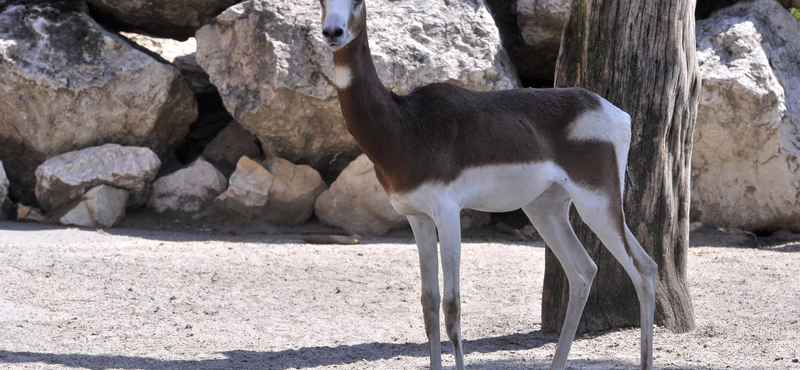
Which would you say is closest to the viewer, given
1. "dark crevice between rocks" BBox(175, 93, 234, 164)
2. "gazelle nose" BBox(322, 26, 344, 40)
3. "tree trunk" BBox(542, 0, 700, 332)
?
"gazelle nose" BBox(322, 26, 344, 40)

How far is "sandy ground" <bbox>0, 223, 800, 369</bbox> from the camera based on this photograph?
162 inches

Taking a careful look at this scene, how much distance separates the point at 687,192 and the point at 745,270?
1644mm

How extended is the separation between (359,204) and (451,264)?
162 inches

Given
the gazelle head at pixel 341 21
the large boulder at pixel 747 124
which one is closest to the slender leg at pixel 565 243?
the gazelle head at pixel 341 21

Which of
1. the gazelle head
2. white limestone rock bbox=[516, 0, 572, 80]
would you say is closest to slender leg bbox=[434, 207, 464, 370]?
the gazelle head

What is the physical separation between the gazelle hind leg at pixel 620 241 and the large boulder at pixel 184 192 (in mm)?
4827

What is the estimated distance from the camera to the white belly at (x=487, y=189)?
3.32 m

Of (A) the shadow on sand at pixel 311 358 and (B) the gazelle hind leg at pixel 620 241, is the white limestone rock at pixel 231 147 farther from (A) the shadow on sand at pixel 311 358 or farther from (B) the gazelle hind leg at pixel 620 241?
(B) the gazelle hind leg at pixel 620 241

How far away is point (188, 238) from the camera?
6.86 m

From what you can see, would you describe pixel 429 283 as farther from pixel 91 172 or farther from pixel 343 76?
pixel 91 172

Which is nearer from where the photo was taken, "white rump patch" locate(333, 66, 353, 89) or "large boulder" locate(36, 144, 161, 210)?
"white rump patch" locate(333, 66, 353, 89)

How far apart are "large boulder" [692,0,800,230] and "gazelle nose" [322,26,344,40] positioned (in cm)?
487

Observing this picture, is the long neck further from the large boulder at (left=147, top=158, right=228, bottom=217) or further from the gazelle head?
the large boulder at (left=147, top=158, right=228, bottom=217)

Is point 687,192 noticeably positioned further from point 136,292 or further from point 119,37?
point 119,37
